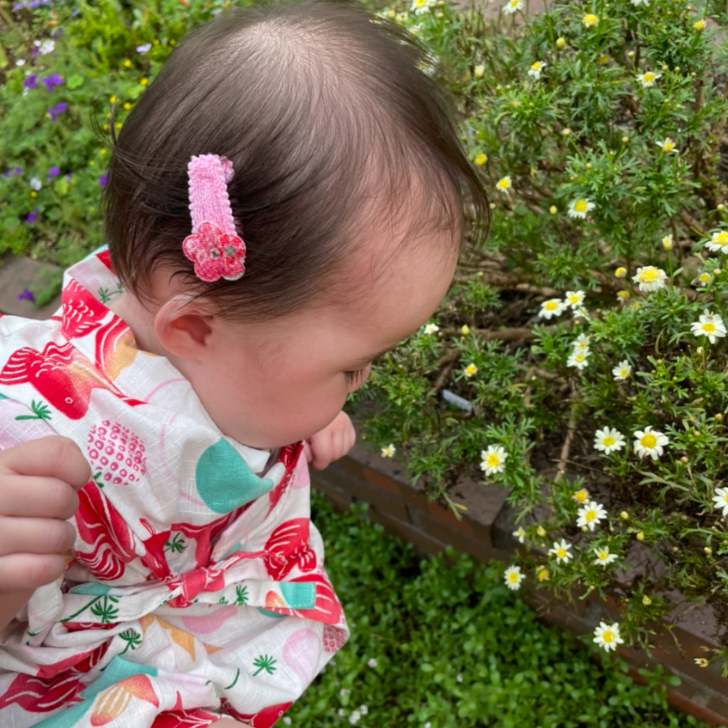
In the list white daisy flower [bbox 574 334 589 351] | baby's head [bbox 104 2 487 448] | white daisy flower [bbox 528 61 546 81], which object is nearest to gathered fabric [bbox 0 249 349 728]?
baby's head [bbox 104 2 487 448]

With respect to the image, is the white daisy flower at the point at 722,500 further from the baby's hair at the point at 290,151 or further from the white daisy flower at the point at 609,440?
the baby's hair at the point at 290,151

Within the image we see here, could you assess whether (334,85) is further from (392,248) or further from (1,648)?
(1,648)

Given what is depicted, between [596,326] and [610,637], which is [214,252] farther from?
[610,637]

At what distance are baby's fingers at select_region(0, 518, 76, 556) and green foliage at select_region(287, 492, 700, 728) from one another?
1248 mm

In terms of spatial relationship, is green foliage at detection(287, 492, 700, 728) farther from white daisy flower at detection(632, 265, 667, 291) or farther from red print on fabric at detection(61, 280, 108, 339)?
red print on fabric at detection(61, 280, 108, 339)

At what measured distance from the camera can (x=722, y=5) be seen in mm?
1739

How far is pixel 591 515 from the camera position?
5.22 ft

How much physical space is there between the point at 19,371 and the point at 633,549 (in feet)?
4.33

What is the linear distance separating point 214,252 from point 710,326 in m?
0.94

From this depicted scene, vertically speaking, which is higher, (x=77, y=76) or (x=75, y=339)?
(x=75, y=339)

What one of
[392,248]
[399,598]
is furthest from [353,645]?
[392,248]

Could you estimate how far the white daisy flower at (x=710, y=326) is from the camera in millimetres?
1435

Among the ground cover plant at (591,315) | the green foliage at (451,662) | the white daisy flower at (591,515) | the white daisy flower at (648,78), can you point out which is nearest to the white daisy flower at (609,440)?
the ground cover plant at (591,315)

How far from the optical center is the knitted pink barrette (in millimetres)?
1028
